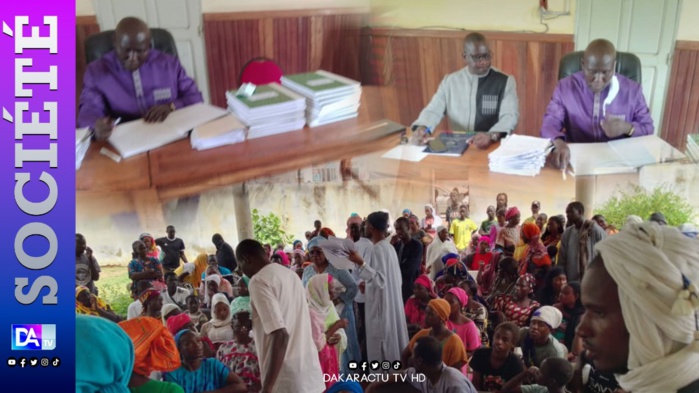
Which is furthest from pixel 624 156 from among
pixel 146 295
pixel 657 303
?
pixel 146 295

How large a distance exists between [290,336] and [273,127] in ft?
2.42

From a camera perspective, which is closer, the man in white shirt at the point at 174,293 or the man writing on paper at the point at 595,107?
the man writing on paper at the point at 595,107

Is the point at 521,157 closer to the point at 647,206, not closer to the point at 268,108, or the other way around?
the point at 647,206

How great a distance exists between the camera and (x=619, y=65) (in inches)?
107

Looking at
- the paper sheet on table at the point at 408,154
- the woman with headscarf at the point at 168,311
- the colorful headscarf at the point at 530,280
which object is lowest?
the woman with headscarf at the point at 168,311

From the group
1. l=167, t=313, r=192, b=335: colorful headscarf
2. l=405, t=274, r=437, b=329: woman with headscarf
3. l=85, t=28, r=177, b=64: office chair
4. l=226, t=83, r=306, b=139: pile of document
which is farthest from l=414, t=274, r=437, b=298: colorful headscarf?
l=85, t=28, r=177, b=64: office chair

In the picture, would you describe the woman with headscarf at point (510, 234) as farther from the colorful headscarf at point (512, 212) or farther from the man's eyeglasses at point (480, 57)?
the man's eyeglasses at point (480, 57)

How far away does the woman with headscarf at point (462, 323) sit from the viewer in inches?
110

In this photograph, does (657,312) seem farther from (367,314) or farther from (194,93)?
→ (194,93)

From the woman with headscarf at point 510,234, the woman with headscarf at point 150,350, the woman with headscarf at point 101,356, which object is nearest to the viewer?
the woman with headscarf at point 101,356

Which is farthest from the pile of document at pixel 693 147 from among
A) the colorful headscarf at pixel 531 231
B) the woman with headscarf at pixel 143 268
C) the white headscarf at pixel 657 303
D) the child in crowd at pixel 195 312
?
the woman with headscarf at pixel 143 268

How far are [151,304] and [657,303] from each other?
1.70 m

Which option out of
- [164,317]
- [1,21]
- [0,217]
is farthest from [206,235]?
[1,21]

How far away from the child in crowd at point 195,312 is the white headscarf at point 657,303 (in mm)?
1432
